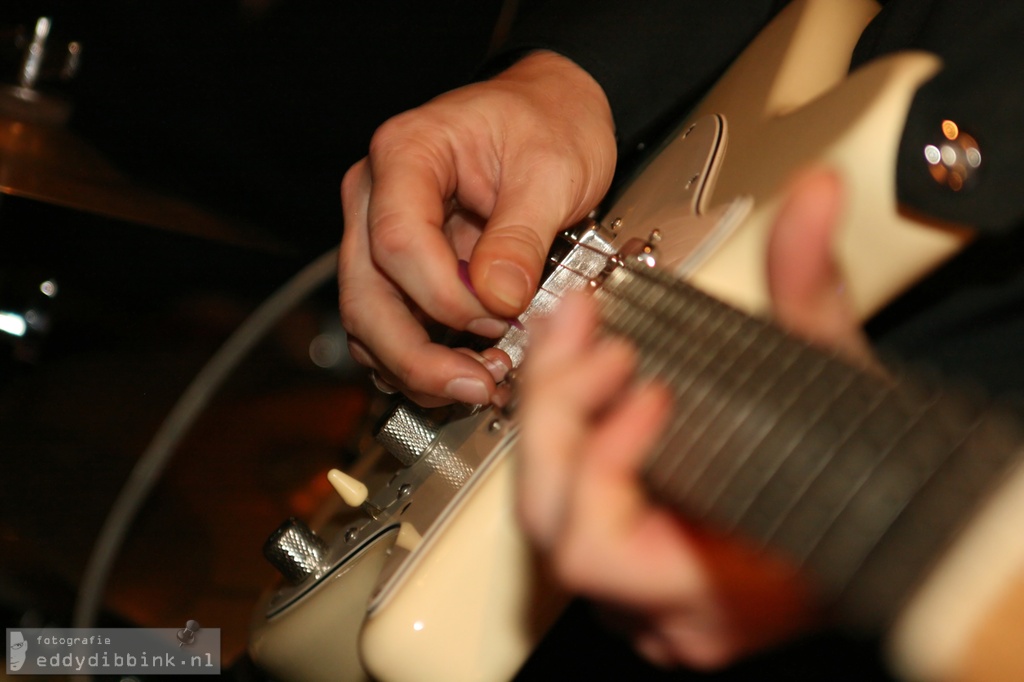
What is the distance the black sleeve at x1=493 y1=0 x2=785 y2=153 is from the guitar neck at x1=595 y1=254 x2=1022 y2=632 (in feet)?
1.34

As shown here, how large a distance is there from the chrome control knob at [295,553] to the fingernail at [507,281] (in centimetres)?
28

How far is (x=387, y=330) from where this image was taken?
0.60 m

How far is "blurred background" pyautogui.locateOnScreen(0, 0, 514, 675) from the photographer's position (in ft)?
3.78

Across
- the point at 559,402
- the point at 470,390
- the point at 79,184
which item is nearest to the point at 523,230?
the point at 470,390

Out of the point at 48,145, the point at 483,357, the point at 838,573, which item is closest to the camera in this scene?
the point at 838,573

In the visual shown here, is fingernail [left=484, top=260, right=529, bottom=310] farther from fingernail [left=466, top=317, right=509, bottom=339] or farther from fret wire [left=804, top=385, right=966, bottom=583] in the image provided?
fret wire [left=804, top=385, right=966, bottom=583]

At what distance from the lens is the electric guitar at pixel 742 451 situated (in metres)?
0.29

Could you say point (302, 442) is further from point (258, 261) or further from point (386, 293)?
A: point (386, 293)

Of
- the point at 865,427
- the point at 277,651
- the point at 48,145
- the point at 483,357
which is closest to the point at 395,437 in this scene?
the point at 483,357

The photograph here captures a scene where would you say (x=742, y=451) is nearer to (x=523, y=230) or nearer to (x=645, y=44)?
(x=523, y=230)

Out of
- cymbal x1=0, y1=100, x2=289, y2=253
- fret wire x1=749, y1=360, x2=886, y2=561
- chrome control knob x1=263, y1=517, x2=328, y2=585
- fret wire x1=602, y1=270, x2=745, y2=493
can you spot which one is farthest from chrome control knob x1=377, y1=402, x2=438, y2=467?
cymbal x1=0, y1=100, x2=289, y2=253

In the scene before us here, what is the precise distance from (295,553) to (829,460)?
1.50 ft

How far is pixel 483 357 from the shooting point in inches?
23.0

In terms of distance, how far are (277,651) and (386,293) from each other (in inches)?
12.9
